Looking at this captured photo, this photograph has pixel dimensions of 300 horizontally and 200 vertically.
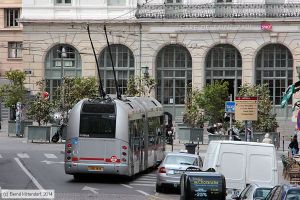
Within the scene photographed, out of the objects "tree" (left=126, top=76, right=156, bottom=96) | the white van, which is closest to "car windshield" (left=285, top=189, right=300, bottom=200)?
the white van

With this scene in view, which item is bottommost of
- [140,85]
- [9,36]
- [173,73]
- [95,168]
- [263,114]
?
[95,168]

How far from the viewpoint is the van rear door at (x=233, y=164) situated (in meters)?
29.9

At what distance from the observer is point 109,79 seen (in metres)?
71.9

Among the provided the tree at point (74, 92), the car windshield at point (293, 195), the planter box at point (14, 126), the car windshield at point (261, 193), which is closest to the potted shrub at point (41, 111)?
the tree at point (74, 92)

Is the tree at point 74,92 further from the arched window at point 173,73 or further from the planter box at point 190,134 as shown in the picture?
the arched window at point 173,73

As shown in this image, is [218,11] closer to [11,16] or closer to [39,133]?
[39,133]

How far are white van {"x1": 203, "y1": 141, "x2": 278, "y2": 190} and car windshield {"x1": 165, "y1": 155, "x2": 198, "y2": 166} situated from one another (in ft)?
18.7

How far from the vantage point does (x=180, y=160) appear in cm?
3612

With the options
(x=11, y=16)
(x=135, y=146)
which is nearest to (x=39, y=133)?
(x=135, y=146)

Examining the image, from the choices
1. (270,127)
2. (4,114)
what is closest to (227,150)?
(270,127)

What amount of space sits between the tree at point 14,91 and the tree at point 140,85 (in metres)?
7.40

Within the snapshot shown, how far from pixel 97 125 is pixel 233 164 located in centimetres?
782

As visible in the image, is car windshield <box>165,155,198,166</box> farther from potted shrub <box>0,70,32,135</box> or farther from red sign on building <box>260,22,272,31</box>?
red sign on building <box>260,22,272,31</box>

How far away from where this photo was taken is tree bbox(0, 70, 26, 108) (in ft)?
224
